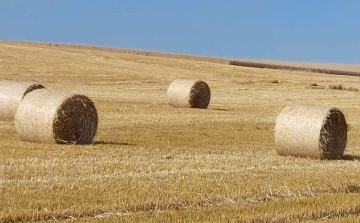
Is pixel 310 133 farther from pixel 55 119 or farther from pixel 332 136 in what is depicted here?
pixel 55 119

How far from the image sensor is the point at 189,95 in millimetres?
27281

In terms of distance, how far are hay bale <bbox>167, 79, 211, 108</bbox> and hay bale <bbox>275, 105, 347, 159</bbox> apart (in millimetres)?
12640

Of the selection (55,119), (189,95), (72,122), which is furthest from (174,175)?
(189,95)

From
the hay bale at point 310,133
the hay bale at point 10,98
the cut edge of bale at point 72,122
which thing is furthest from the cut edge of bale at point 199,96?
the hay bale at point 310,133

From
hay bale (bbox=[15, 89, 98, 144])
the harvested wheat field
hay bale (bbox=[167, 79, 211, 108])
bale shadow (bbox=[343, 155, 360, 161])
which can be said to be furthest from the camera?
hay bale (bbox=[167, 79, 211, 108])

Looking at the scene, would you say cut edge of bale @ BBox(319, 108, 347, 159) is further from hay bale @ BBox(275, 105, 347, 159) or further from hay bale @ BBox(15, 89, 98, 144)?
hay bale @ BBox(15, 89, 98, 144)

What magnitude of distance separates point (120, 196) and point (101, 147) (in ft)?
18.2

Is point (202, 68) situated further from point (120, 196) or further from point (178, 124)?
point (120, 196)

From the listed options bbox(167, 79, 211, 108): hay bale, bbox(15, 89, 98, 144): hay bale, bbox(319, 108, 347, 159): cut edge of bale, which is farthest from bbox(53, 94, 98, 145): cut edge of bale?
bbox(167, 79, 211, 108): hay bale

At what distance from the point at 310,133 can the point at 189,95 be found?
13175mm

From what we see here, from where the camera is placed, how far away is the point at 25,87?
20672 mm

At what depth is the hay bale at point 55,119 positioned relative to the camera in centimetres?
1484

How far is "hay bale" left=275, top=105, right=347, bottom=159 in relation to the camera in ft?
46.9

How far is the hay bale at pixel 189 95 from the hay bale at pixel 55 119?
1188 centimetres
